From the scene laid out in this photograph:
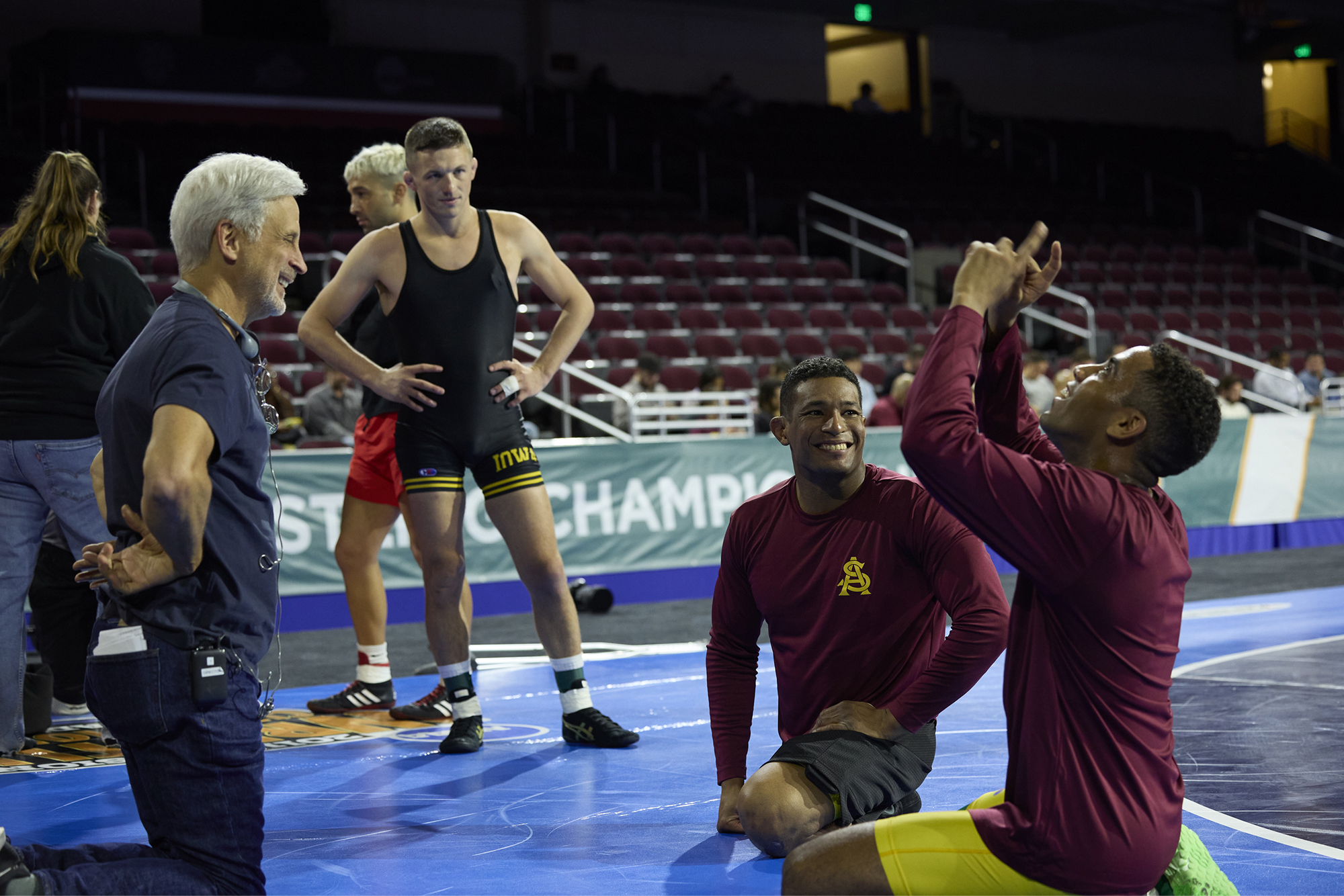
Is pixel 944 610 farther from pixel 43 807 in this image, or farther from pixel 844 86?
pixel 844 86

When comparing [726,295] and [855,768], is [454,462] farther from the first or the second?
[726,295]

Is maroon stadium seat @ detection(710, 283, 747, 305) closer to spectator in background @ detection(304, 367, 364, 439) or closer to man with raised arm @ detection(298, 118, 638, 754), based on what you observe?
spectator in background @ detection(304, 367, 364, 439)

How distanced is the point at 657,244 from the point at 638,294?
144cm

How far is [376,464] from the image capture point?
15.4ft

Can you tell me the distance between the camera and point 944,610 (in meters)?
2.95

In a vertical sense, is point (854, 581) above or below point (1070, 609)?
below

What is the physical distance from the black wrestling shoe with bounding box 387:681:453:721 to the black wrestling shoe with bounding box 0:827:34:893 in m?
2.54

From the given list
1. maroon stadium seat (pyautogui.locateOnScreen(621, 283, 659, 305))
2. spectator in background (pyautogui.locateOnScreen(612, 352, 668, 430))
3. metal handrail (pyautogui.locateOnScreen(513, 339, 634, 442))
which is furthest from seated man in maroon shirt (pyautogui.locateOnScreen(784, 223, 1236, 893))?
maroon stadium seat (pyautogui.locateOnScreen(621, 283, 659, 305))

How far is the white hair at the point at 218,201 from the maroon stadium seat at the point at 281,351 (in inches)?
337

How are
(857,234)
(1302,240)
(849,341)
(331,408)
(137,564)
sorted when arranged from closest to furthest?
1. (137,564)
2. (331,408)
3. (849,341)
4. (857,234)
5. (1302,240)

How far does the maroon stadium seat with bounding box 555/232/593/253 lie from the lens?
13.5 m

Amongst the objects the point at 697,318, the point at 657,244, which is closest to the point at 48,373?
the point at 697,318

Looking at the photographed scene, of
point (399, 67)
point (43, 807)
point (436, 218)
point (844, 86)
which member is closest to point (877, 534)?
point (436, 218)

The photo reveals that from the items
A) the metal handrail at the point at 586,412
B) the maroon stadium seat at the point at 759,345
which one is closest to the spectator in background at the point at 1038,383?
the maroon stadium seat at the point at 759,345
